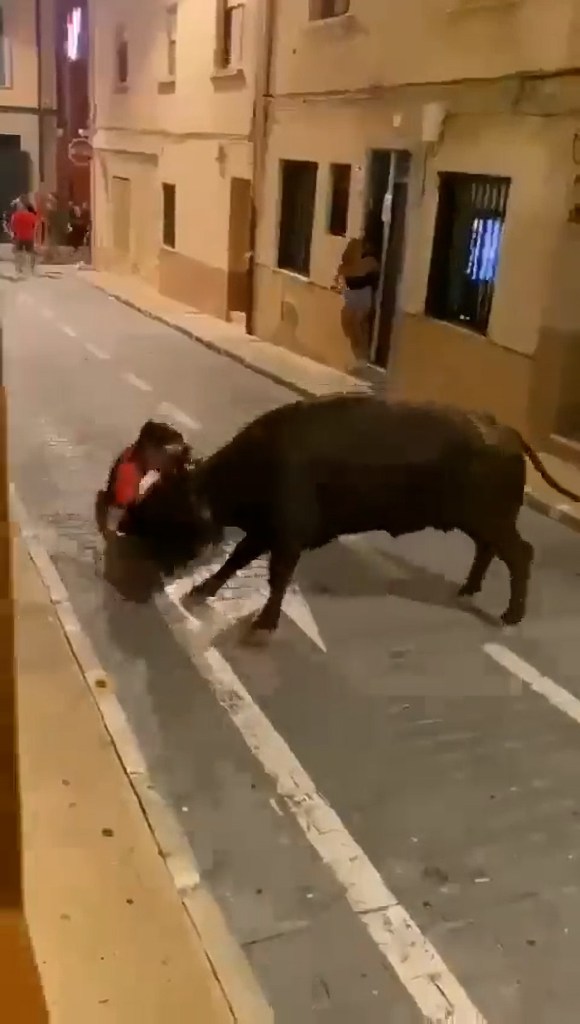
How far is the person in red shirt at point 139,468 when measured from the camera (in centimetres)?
445

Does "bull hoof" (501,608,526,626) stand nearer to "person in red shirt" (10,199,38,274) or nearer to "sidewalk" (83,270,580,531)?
"sidewalk" (83,270,580,531)

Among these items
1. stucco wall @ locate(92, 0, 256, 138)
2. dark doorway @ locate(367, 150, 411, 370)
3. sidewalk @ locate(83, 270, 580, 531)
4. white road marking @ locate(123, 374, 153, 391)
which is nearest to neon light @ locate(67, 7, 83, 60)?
stucco wall @ locate(92, 0, 256, 138)

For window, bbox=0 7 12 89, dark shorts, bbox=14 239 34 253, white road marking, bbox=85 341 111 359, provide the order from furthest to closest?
1. window, bbox=0 7 12 89
2. dark shorts, bbox=14 239 34 253
3. white road marking, bbox=85 341 111 359

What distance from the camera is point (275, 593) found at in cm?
473

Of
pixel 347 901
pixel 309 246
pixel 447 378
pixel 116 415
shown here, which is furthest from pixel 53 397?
pixel 347 901

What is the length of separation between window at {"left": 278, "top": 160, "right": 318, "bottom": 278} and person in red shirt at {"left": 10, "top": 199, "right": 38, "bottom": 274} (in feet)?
21.0

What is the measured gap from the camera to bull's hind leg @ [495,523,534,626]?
16.3 ft

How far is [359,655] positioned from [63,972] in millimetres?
2239

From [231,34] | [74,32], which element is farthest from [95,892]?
[74,32]

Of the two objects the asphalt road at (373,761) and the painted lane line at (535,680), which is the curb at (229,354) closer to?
the asphalt road at (373,761)

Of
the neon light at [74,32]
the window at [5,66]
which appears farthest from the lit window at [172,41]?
the window at [5,66]

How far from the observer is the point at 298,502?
4.46m

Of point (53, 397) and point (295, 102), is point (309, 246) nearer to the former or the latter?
point (295, 102)

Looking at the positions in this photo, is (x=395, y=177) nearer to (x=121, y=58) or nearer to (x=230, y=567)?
(x=230, y=567)
